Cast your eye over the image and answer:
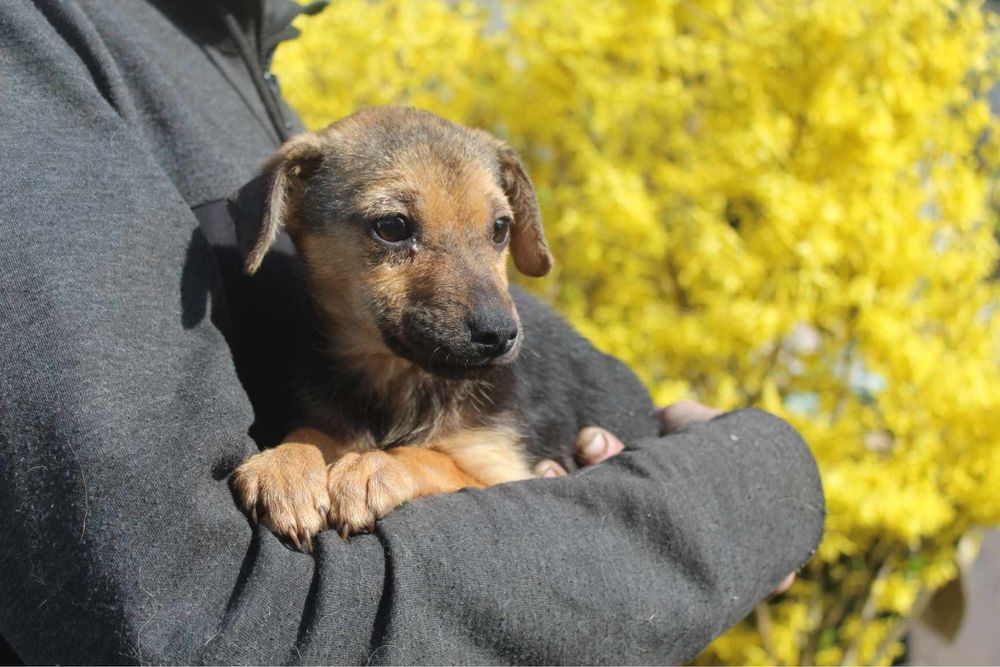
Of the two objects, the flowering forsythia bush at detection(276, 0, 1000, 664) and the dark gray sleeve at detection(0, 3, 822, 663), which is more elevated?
the dark gray sleeve at detection(0, 3, 822, 663)

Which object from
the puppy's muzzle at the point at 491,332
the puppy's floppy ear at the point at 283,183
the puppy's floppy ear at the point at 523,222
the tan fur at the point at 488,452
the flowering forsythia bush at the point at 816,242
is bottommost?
the flowering forsythia bush at the point at 816,242

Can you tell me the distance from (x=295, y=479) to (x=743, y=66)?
3908 mm

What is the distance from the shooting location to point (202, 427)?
172 cm

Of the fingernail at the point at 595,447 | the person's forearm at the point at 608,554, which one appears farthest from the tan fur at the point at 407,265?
the person's forearm at the point at 608,554

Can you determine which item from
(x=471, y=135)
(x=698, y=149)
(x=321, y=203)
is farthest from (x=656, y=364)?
(x=321, y=203)

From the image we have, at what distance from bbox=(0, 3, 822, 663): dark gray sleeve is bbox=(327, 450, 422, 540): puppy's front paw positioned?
99 mm

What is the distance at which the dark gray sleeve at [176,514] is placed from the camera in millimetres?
1502

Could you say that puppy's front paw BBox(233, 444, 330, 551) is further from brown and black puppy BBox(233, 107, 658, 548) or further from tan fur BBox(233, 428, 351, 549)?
brown and black puppy BBox(233, 107, 658, 548)

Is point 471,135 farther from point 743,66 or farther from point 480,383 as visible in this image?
point 743,66

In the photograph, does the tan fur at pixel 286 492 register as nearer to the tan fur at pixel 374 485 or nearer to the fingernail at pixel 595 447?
the tan fur at pixel 374 485

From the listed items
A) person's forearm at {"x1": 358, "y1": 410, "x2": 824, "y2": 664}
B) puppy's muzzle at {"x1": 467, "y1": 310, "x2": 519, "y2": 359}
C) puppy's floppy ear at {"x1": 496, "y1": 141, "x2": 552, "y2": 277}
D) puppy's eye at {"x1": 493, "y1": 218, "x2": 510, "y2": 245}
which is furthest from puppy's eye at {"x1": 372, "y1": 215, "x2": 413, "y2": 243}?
person's forearm at {"x1": 358, "y1": 410, "x2": 824, "y2": 664}

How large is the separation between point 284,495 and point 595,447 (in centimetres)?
123

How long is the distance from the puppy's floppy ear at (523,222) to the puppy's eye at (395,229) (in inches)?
20.8

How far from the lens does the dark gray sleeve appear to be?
1502mm
